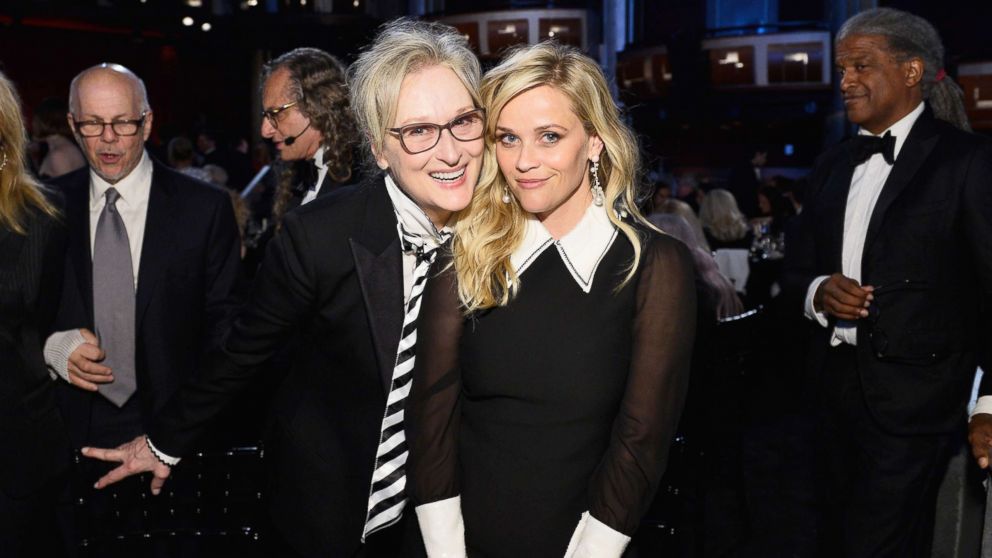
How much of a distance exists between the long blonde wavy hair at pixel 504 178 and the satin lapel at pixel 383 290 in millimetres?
132

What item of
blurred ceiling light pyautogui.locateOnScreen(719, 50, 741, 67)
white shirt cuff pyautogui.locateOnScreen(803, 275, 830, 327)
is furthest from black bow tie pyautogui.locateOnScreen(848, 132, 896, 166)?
blurred ceiling light pyautogui.locateOnScreen(719, 50, 741, 67)

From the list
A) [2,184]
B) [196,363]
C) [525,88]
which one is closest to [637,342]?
[525,88]

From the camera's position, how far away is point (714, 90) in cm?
1625

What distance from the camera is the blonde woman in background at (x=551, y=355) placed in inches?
64.5

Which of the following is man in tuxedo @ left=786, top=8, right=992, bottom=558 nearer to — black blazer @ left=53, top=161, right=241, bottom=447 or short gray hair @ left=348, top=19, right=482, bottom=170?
short gray hair @ left=348, top=19, right=482, bottom=170

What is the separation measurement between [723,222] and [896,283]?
370 cm

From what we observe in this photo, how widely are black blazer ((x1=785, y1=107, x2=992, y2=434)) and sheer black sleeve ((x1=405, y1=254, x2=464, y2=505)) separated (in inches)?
53.3

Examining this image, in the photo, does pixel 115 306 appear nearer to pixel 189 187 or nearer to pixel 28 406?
pixel 189 187

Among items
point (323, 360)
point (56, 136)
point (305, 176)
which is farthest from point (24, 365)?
point (56, 136)

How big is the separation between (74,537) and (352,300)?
4.09ft

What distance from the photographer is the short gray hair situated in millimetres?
1791

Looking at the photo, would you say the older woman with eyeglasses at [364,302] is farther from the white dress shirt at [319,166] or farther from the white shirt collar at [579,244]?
the white dress shirt at [319,166]

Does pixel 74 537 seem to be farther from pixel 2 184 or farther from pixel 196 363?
pixel 2 184

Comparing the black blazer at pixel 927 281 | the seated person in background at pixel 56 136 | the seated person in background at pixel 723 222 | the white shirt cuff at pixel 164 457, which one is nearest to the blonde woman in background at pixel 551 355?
the white shirt cuff at pixel 164 457
